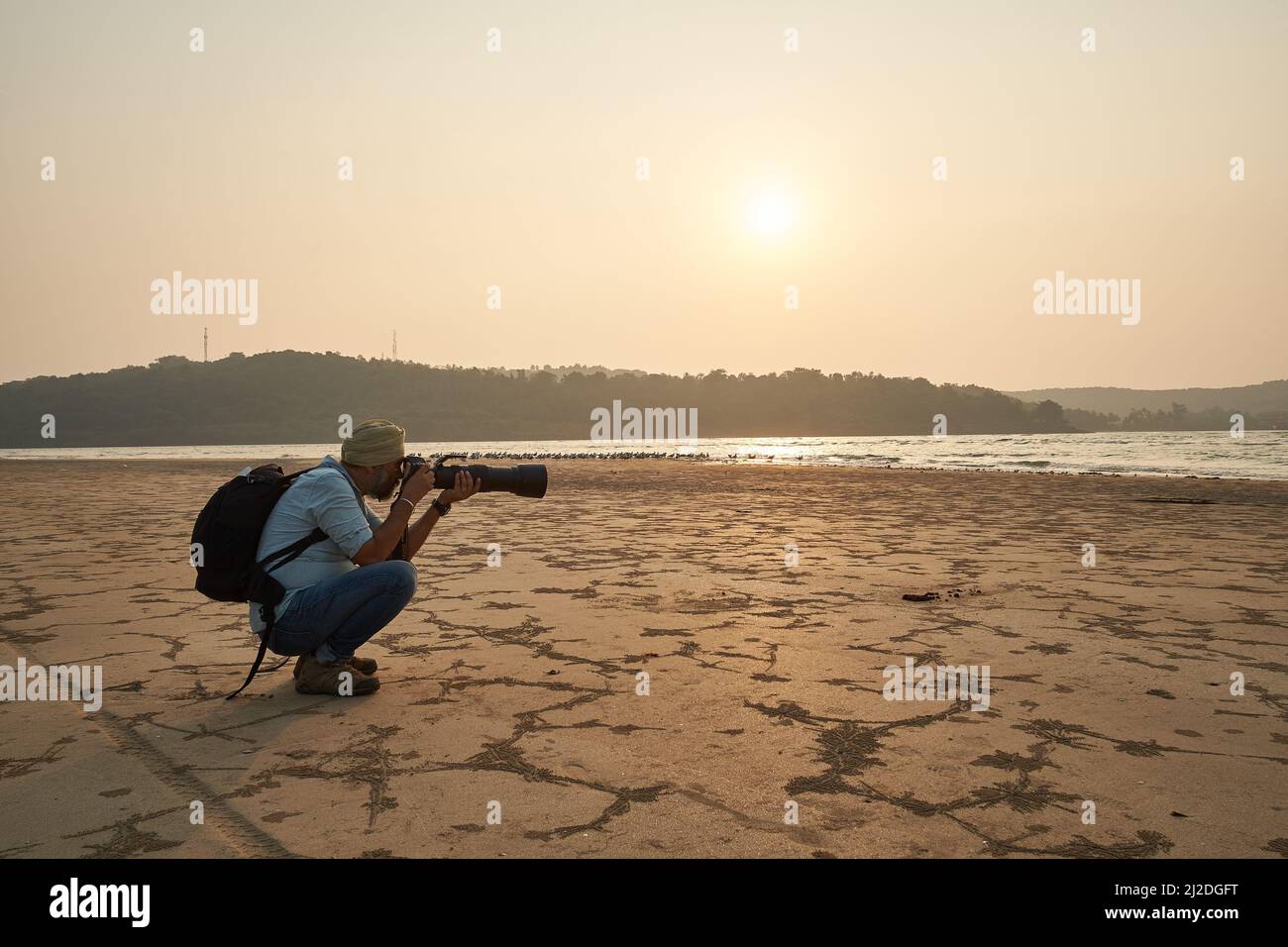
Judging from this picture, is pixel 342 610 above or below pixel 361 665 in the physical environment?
above

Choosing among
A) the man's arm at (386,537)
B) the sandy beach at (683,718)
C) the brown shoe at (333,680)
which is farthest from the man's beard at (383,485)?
the sandy beach at (683,718)

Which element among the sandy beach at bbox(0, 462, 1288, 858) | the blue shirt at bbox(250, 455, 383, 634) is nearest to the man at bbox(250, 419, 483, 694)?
the blue shirt at bbox(250, 455, 383, 634)

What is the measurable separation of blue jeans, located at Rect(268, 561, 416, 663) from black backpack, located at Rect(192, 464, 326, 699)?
10 centimetres

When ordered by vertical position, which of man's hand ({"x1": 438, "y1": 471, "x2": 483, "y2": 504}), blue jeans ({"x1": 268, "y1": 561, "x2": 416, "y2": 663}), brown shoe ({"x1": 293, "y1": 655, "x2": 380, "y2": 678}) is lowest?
brown shoe ({"x1": 293, "y1": 655, "x2": 380, "y2": 678})

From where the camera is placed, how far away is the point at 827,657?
3783 mm

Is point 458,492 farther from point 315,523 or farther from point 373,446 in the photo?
point 315,523

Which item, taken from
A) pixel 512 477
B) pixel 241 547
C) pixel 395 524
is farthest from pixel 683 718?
pixel 241 547

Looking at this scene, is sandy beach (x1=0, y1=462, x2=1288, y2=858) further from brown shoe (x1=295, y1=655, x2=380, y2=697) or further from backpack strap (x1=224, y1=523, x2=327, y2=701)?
backpack strap (x1=224, y1=523, x2=327, y2=701)

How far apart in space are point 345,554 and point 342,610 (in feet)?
0.71

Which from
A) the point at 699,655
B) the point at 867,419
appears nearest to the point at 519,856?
the point at 699,655

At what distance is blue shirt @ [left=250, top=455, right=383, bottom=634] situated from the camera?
3.05 metres

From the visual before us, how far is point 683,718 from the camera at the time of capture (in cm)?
300
